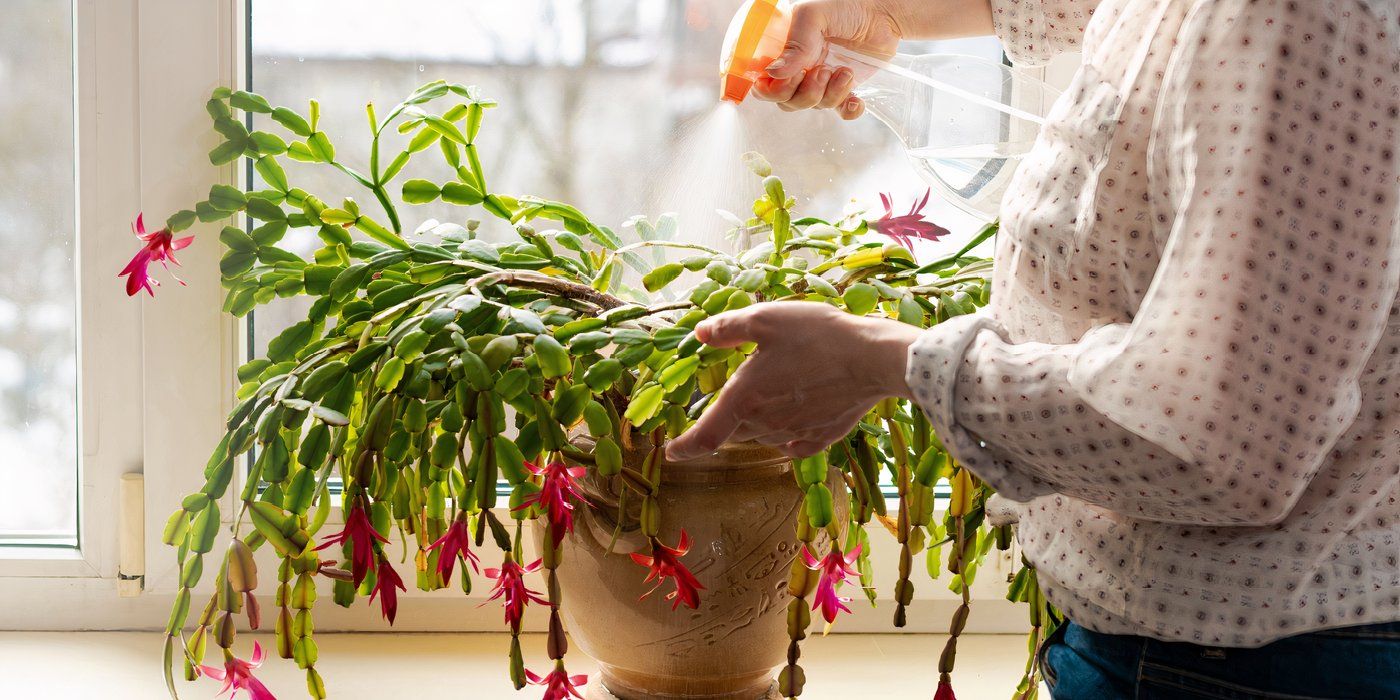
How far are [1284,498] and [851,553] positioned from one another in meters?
0.50

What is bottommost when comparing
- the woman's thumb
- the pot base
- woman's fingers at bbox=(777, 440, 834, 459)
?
the pot base

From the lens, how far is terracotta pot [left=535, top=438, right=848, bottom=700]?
0.84m

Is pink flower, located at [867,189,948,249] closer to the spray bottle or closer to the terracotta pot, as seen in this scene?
the spray bottle

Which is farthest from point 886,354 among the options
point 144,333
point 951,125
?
point 144,333

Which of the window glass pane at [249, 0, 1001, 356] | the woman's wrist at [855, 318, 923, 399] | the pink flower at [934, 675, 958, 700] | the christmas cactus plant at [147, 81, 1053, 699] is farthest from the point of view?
the window glass pane at [249, 0, 1001, 356]

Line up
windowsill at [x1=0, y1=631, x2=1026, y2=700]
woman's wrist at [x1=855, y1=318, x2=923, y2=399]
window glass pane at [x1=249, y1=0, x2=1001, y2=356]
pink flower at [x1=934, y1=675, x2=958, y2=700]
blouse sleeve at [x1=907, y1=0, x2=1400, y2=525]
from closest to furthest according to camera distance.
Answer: blouse sleeve at [x1=907, y1=0, x2=1400, y2=525]
woman's wrist at [x1=855, y1=318, x2=923, y2=399]
pink flower at [x1=934, y1=675, x2=958, y2=700]
windowsill at [x1=0, y1=631, x2=1026, y2=700]
window glass pane at [x1=249, y1=0, x2=1001, y2=356]

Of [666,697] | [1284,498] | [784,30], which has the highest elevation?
[784,30]

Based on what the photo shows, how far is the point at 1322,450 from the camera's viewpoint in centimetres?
54

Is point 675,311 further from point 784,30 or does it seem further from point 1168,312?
point 1168,312

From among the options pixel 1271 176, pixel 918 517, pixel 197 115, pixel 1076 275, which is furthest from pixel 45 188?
pixel 1271 176

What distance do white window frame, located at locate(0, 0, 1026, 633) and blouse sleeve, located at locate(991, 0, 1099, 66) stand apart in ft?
2.58

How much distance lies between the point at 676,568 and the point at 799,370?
21cm

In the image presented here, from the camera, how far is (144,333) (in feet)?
4.04

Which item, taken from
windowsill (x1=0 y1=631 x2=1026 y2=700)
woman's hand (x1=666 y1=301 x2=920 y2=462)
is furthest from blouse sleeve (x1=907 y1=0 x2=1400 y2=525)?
windowsill (x1=0 y1=631 x2=1026 y2=700)
